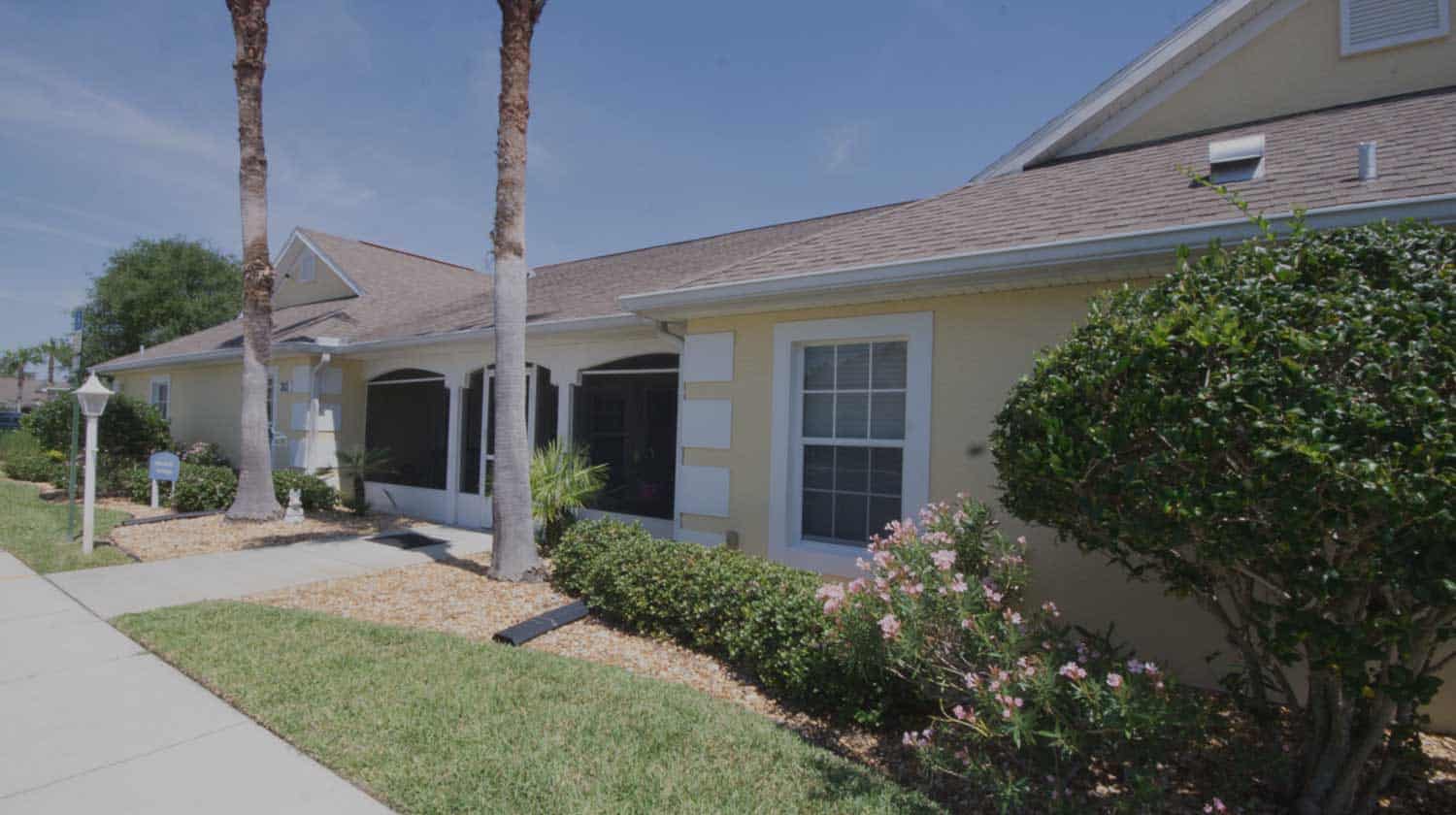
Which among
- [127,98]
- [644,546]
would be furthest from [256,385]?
[644,546]

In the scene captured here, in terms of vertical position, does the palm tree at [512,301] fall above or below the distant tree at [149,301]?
below

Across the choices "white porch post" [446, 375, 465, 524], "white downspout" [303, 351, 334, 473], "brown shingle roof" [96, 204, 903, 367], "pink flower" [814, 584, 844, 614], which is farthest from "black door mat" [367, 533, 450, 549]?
"pink flower" [814, 584, 844, 614]

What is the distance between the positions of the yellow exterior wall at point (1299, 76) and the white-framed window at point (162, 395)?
24.2m

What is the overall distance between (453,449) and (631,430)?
142 inches

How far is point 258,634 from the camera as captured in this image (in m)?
5.82

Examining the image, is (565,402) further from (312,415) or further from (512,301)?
(312,415)

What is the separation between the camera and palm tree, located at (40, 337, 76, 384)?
5851 centimetres

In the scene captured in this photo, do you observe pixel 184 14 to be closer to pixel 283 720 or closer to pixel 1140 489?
pixel 283 720

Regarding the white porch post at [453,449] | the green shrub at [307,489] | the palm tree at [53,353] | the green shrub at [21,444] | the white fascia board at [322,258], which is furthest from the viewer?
the palm tree at [53,353]

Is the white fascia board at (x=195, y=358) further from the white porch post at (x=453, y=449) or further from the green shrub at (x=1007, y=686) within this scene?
the green shrub at (x=1007, y=686)

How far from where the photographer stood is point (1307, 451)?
2.67m

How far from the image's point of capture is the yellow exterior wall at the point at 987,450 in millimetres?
4961

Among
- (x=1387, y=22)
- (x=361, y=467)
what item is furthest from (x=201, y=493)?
(x=1387, y=22)

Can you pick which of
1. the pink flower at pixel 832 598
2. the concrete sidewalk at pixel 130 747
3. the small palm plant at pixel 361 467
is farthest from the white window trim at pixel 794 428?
the small palm plant at pixel 361 467
